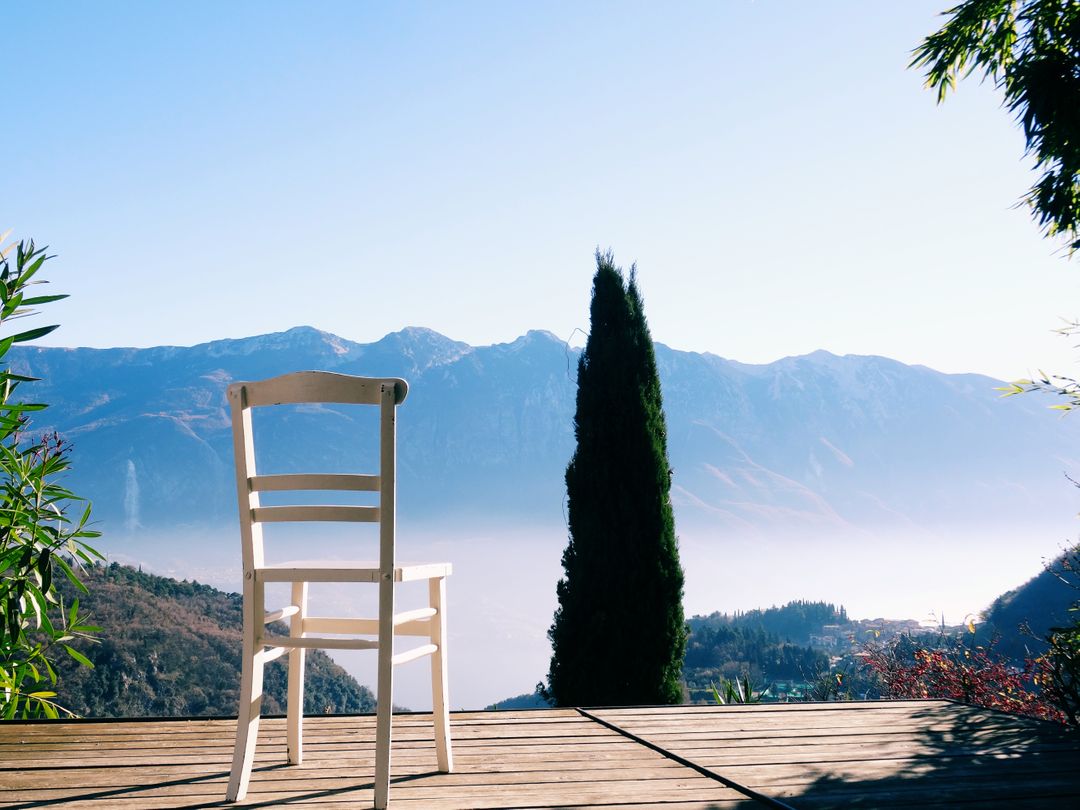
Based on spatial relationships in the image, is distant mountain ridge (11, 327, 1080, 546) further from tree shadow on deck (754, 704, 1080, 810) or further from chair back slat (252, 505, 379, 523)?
chair back slat (252, 505, 379, 523)

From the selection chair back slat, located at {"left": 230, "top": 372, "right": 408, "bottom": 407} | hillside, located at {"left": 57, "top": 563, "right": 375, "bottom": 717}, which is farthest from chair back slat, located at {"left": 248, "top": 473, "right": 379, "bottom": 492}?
hillside, located at {"left": 57, "top": 563, "right": 375, "bottom": 717}

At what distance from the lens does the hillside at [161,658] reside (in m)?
8.20

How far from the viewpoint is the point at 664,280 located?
23.2 feet

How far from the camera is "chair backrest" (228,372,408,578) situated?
7.16 feet

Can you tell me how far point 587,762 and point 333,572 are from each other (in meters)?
1.02

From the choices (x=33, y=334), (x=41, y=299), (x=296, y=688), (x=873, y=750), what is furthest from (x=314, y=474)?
(x=873, y=750)

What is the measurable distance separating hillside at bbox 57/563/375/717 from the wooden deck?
469cm

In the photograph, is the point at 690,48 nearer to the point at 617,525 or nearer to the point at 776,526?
the point at 617,525

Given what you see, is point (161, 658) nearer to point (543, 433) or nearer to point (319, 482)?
point (319, 482)

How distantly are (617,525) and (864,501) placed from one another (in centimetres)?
12880

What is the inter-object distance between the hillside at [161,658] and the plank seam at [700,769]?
15.9 feet

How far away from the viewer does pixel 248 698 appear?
7.42 feet

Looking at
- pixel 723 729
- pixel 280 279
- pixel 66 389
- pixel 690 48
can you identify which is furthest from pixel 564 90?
pixel 66 389

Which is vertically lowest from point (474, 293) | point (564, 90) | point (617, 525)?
point (617, 525)
